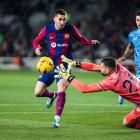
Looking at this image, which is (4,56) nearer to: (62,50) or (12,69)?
(12,69)

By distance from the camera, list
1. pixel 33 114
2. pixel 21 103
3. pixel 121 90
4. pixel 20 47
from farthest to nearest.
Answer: pixel 20 47 < pixel 21 103 < pixel 33 114 < pixel 121 90

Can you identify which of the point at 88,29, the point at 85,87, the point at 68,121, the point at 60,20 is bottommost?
the point at 68,121

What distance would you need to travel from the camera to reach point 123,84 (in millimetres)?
5242

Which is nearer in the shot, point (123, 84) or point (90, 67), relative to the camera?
point (123, 84)

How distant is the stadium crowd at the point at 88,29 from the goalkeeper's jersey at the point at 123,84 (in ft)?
61.1

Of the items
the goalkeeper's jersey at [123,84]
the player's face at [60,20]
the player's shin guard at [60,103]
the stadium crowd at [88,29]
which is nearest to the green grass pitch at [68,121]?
the player's shin guard at [60,103]

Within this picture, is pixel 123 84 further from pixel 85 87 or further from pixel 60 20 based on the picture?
pixel 60 20

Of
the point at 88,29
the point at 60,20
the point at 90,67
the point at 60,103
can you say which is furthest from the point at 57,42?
the point at 88,29

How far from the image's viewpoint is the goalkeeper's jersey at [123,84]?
5.16m

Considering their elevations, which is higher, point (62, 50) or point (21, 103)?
point (62, 50)

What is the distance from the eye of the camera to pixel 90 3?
30.7 m

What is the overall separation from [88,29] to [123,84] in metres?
22.0

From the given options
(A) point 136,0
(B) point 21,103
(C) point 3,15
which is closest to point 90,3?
(A) point 136,0

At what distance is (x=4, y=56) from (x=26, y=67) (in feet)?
8.06
